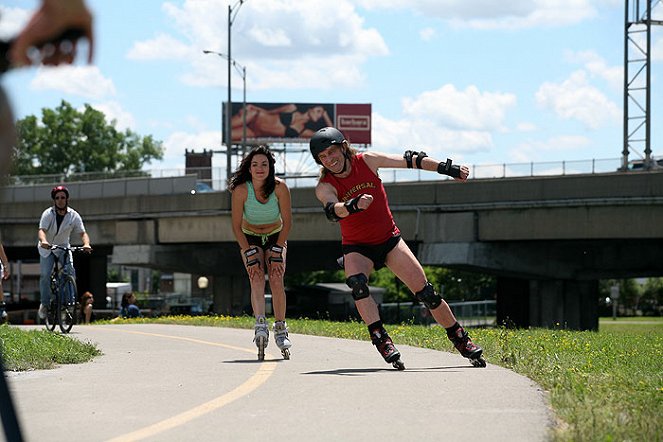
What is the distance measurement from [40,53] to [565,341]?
10.1m

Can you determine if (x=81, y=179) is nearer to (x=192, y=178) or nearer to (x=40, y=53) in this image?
(x=192, y=178)

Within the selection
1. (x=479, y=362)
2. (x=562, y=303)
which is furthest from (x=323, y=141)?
(x=562, y=303)

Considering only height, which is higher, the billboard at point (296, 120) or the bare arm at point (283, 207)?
the billboard at point (296, 120)

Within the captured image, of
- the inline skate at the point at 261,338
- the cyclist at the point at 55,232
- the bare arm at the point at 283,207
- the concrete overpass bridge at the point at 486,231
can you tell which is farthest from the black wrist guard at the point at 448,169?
the concrete overpass bridge at the point at 486,231

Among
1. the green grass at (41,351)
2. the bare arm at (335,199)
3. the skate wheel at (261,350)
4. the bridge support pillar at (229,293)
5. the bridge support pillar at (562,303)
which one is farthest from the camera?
the bridge support pillar at (229,293)

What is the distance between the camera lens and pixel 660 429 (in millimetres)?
5598

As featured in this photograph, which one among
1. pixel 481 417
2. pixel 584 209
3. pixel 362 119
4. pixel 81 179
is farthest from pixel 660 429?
pixel 362 119

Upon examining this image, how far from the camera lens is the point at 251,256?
1088 centimetres

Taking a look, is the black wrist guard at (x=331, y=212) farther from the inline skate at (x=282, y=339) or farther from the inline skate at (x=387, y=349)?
the inline skate at (x=282, y=339)

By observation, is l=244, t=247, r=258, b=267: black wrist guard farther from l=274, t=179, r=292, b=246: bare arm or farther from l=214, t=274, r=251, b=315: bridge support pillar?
l=214, t=274, r=251, b=315: bridge support pillar

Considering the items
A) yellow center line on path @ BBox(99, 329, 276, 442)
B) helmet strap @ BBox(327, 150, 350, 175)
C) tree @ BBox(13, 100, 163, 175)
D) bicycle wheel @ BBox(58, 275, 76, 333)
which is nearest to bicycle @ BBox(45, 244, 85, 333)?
bicycle wheel @ BBox(58, 275, 76, 333)

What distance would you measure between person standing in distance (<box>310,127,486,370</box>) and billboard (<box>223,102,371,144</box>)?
97.1m

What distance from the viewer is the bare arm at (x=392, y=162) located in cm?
970

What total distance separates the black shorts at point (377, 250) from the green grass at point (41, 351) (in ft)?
8.24
